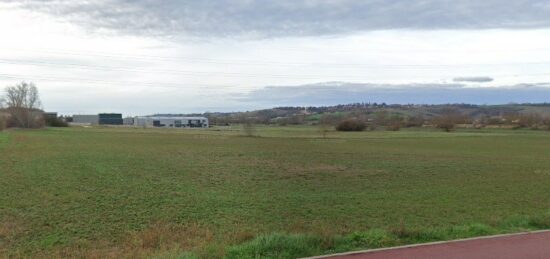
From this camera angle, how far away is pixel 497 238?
9.26 meters

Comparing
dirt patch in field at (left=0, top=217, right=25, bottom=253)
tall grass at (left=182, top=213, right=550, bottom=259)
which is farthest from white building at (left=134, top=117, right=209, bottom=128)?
tall grass at (left=182, top=213, right=550, bottom=259)

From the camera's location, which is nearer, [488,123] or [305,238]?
[305,238]

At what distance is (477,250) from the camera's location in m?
8.35

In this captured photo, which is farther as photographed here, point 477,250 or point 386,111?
point 386,111

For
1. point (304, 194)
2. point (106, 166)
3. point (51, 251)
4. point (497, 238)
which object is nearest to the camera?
point (497, 238)

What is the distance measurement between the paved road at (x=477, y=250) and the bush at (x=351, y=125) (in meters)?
114

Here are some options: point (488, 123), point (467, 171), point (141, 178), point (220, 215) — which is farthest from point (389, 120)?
point (220, 215)

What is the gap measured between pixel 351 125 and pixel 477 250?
116383mm

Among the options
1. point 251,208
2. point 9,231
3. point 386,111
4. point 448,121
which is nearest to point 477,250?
point 251,208

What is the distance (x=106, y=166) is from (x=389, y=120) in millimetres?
116976

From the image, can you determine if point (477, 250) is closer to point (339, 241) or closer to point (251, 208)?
point (339, 241)

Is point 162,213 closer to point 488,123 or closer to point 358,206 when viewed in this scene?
point 358,206

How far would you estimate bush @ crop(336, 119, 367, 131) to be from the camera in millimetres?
122938

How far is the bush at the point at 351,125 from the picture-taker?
403 ft
